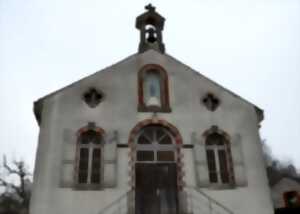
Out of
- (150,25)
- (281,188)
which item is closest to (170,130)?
(150,25)

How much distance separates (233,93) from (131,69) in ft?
15.4

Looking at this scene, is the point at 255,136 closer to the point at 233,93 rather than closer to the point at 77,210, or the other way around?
the point at 233,93

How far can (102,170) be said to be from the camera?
13.0 metres

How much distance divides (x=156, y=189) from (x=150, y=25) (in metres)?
9.36

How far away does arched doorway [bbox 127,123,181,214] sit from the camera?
514 inches

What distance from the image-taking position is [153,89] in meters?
15.3

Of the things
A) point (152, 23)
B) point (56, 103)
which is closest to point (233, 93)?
point (152, 23)

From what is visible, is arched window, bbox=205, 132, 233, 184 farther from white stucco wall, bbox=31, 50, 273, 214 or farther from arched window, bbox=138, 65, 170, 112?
arched window, bbox=138, 65, 170, 112

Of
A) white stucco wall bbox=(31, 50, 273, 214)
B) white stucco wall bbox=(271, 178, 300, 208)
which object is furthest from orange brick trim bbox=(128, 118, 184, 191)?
white stucco wall bbox=(271, 178, 300, 208)

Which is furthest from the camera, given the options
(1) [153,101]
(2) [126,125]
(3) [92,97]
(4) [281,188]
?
(4) [281,188]

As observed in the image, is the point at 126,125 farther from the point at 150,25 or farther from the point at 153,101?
the point at 150,25

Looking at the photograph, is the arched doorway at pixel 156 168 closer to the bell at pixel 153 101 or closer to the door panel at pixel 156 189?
the door panel at pixel 156 189

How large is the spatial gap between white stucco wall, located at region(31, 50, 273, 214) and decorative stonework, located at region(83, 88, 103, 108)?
219 millimetres

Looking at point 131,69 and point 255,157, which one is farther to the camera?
point 131,69
